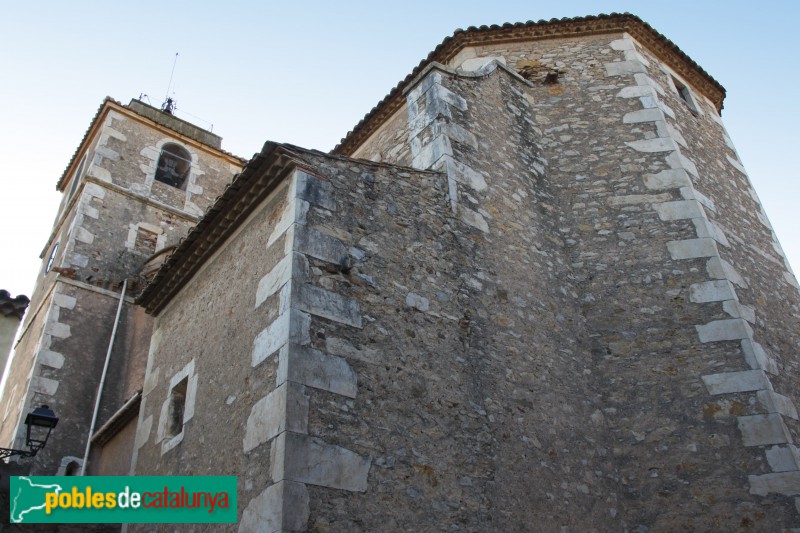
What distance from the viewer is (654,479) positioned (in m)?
5.79

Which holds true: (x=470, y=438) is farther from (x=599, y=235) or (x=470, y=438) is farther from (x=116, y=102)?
(x=116, y=102)

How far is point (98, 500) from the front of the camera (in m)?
5.54

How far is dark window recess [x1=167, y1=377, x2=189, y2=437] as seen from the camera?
21.1 feet

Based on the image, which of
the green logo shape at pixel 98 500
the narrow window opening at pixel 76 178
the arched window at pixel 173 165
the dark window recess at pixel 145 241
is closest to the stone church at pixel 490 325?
the green logo shape at pixel 98 500

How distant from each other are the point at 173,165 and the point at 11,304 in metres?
8.03

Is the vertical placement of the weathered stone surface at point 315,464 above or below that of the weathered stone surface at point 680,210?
below

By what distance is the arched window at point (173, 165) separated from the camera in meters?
13.6

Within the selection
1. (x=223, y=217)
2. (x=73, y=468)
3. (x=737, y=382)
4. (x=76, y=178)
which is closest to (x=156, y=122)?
(x=76, y=178)

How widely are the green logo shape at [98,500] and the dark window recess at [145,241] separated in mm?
6653

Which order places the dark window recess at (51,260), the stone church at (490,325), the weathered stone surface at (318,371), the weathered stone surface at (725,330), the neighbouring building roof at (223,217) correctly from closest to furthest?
1. the weathered stone surface at (318,371)
2. the stone church at (490,325)
3. the neighbouring building roof at (223,217)
4. the weathered stone surface at (725,330)
5. the dark window recess at (51,260)

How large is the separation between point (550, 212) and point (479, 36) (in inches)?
122

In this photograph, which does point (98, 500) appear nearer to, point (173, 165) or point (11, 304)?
point (11, 304)

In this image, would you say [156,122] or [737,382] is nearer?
[737,382]

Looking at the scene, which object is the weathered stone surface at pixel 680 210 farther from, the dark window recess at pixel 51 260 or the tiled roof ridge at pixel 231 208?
the dark window recess at pixel 51 260
